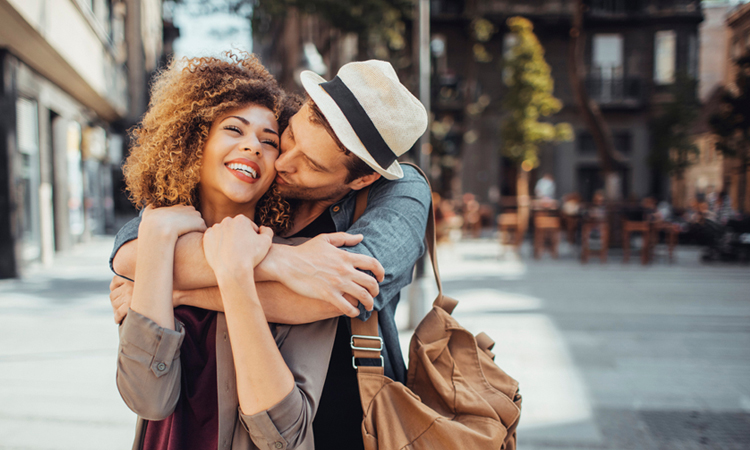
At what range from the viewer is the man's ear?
1.35 m

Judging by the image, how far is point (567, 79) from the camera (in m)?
23.5

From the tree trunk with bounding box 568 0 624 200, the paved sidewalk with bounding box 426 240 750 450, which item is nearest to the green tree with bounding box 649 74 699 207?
the tree trunk with bounding box 568 0 624 200

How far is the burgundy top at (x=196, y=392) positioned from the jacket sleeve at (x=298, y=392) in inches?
6.1

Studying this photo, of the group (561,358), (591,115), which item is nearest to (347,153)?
(561,358)

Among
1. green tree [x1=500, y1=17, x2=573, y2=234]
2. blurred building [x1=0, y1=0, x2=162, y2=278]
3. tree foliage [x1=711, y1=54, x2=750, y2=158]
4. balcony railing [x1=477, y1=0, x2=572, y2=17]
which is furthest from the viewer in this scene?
balcony railing [x1=477, y1=0, x2=572, y2=17]

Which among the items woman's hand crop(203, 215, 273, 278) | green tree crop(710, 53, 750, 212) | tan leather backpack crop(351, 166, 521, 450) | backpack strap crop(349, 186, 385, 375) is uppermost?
green tree crop(710, 53, 750, 212)

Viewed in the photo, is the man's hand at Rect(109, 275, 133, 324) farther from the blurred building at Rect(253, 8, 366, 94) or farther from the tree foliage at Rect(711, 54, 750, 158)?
the tree foliage at Rect(711, 54, 750, 158)

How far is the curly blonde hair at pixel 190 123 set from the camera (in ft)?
4.33

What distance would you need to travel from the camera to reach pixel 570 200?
13.9 metres

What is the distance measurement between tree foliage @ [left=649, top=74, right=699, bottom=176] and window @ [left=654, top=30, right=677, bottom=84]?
115 inches

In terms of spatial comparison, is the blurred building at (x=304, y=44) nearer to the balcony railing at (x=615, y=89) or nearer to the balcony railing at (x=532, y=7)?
the balcony railing at (x=532, y=7)

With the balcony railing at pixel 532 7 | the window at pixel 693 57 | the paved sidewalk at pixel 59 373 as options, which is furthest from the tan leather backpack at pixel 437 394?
the window at pixel 693 57

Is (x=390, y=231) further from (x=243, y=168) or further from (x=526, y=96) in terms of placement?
(x=526, y=96)

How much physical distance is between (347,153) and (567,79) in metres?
24.8
